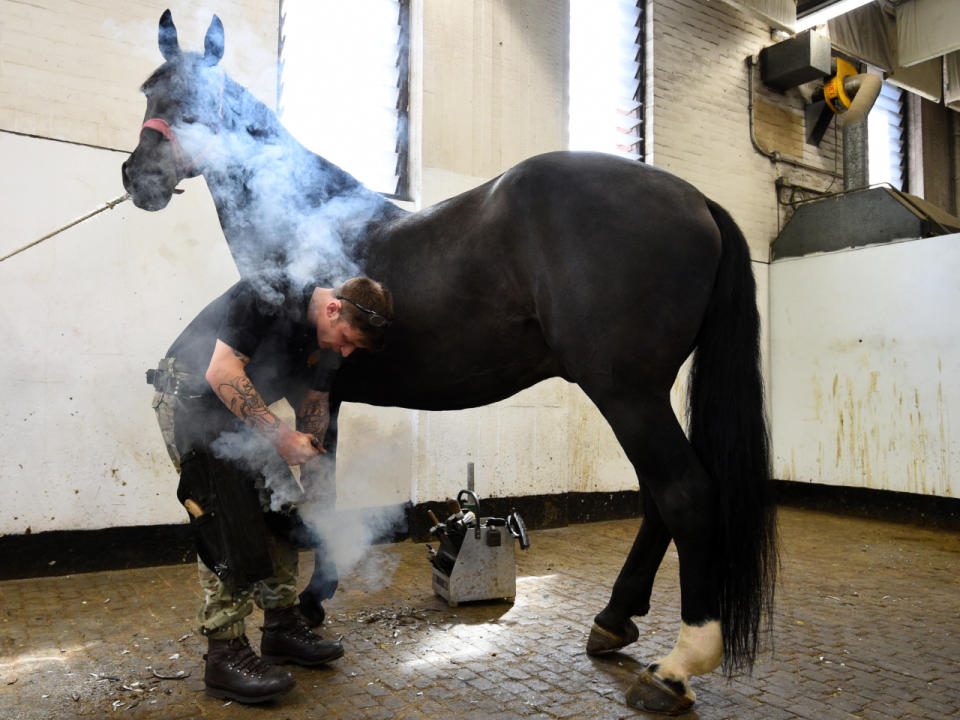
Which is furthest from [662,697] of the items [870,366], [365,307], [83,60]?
[870,366]

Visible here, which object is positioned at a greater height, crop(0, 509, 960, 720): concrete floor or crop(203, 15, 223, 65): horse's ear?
crop(203, 15, 223, 65): horse's ear

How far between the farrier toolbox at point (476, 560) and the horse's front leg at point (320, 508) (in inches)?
24.8

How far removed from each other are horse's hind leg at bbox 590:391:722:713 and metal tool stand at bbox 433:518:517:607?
1189 mm

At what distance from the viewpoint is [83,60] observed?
12.0ft

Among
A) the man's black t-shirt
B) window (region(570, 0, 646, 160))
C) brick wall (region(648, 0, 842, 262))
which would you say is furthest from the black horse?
brick wall (region(648, 0, 842, 262))

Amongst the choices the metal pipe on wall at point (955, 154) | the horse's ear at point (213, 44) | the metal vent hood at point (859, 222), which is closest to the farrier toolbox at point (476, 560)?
the horse's ear at point (213, 44)

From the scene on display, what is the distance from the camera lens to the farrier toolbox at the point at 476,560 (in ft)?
10.1

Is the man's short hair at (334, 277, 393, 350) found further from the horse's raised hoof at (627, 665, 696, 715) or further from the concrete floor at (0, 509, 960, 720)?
the horse's raised hoof at (627, 665, 696, 715)

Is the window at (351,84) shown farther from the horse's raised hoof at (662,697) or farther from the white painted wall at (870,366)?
the white painted wall at (870,366)

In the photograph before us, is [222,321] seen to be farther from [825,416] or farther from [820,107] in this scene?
[820,107]

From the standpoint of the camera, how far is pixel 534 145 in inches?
208

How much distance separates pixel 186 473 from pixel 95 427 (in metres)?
2.02

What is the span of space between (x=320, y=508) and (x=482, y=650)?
33.0 inches

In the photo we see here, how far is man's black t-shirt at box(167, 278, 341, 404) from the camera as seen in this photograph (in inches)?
78.0
